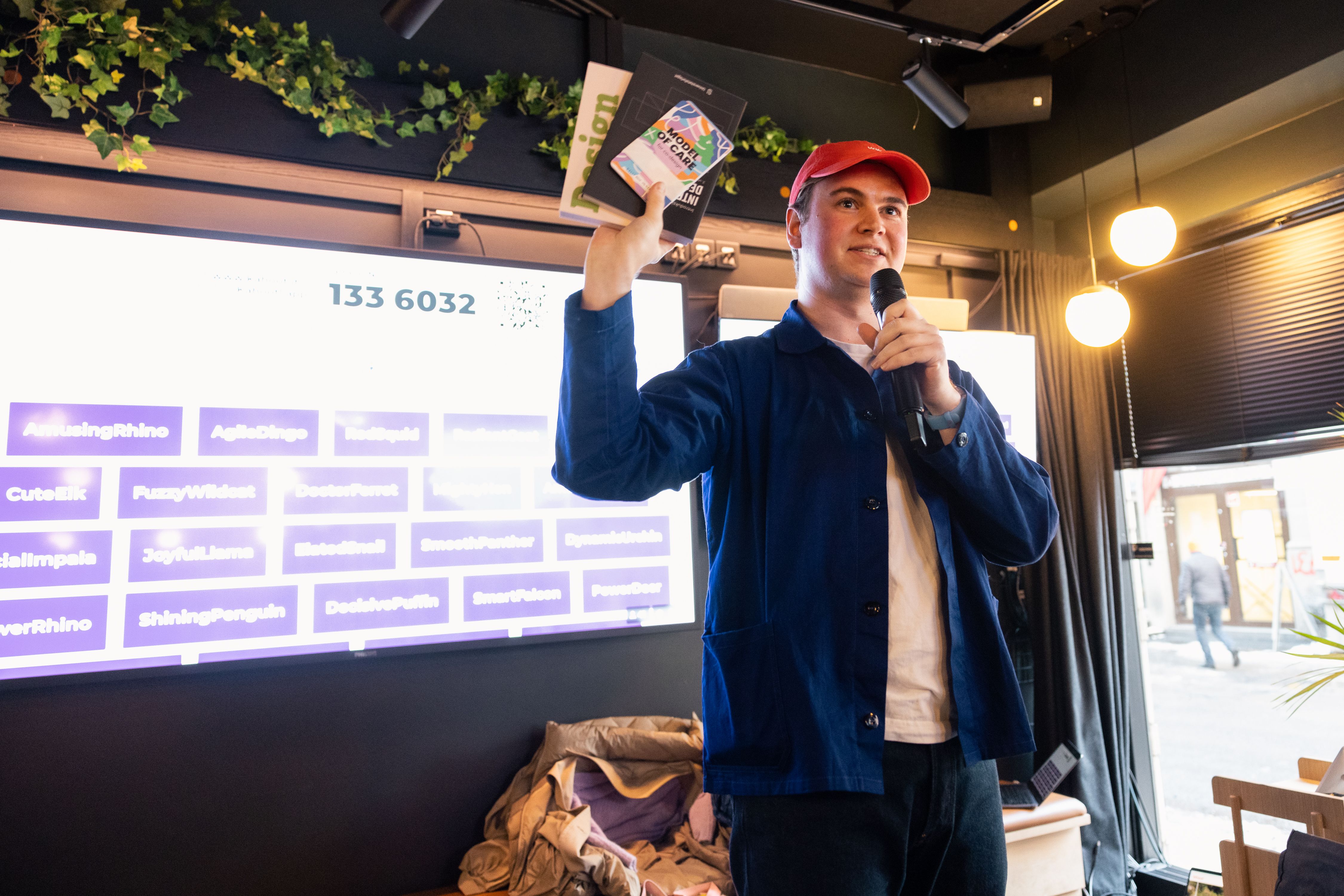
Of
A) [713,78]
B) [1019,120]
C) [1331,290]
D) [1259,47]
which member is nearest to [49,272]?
[713,78]

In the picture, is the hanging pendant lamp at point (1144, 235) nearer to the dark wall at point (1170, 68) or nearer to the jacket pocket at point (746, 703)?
the dark wall at point (1170, 68)

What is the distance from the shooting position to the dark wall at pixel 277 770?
1982 millimetres

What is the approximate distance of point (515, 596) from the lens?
2.38m

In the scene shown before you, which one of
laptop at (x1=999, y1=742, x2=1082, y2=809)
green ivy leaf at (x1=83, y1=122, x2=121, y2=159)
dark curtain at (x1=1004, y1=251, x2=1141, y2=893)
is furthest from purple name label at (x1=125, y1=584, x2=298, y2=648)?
dark curtain at (x1=1004, y1=251, x2=1141, y2=893)

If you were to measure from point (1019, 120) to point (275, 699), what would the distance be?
366 cm

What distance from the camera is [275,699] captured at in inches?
85.4

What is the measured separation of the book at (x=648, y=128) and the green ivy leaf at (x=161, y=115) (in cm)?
185

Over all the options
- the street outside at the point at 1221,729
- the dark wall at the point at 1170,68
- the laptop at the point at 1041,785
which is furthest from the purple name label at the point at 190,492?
the street outside at the point at 1221,729

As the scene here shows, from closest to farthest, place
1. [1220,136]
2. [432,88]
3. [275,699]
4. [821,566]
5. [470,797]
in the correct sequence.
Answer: [821,566] < [275,699] < [470,797] < [432,88] < [1220,136]

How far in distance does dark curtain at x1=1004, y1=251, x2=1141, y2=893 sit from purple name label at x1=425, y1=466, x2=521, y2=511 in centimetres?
226

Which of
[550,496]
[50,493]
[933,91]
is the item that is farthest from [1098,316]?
[50,493]

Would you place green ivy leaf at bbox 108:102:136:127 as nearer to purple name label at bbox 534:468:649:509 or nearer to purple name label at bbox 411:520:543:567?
purple name label at bbox 411:520:543:567

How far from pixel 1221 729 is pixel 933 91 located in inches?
118

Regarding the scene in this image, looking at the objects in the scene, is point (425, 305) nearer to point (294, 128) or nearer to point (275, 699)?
point (294, 128)
